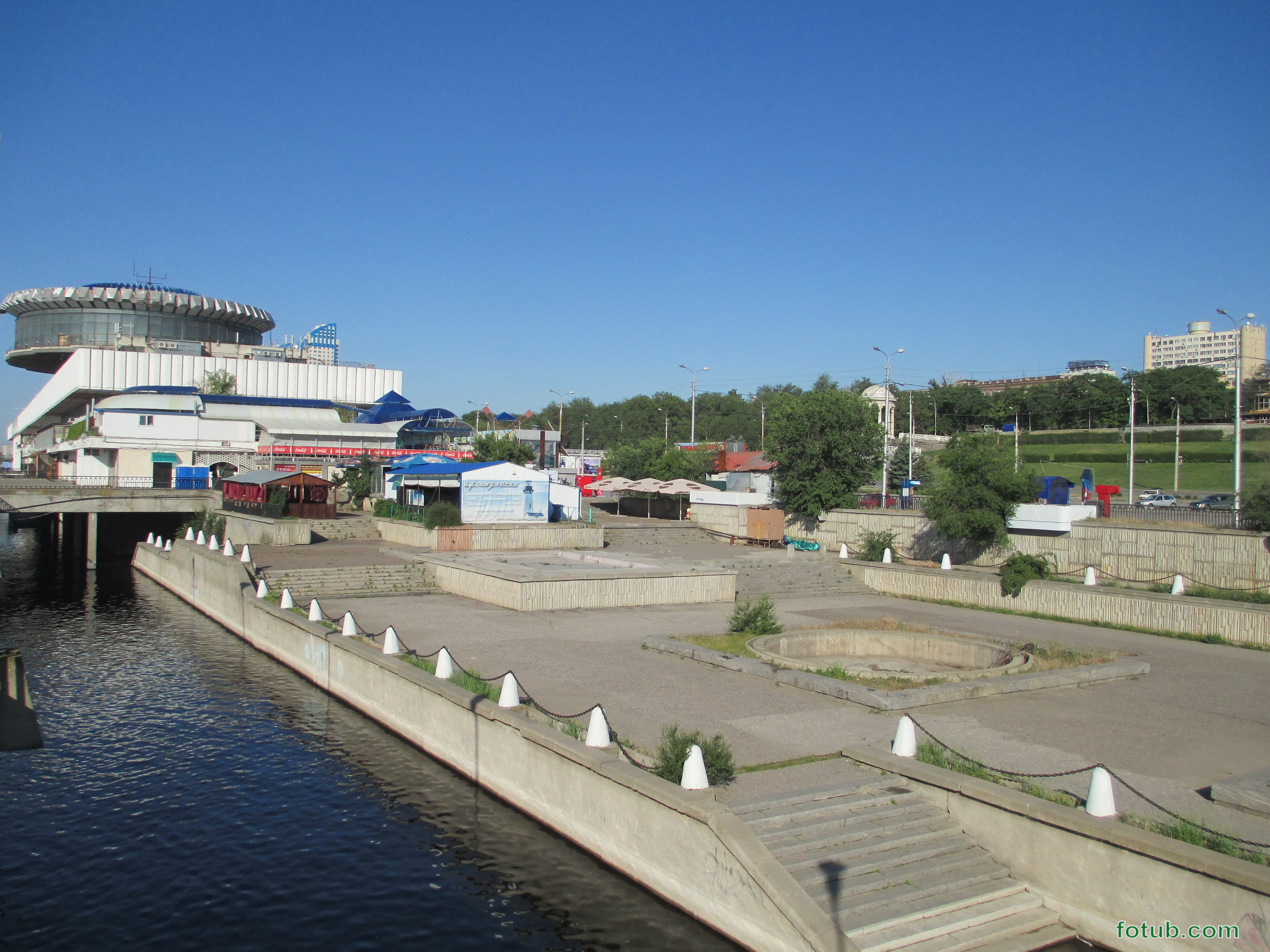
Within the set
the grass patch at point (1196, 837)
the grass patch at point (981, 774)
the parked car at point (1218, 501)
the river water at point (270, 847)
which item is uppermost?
the parked car at point (1218, 501)

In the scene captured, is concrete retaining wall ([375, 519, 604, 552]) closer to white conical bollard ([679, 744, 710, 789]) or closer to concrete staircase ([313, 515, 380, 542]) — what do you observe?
concrete staircase ([313, 515, 380, 542])

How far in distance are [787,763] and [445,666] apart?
23.6 ft

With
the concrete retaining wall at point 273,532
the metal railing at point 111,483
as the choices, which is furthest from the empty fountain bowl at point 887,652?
the metal railing at point 111,483

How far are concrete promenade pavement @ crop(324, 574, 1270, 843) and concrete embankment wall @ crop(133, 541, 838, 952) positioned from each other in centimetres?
131

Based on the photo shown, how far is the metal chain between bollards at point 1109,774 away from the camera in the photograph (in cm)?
959

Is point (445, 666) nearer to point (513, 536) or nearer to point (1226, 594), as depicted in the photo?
point (513, 536)

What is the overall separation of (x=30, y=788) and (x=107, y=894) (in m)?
4.63

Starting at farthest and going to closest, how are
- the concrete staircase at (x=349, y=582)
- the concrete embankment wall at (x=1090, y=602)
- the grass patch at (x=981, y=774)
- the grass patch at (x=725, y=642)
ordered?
the concrete staircase at (x=349, y=582)
the concrete embankment wall at (x=1090, y=602)
the grass patch at (x=725, y=642)
the grass patch at (x=981, y=774)

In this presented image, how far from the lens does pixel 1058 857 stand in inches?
395

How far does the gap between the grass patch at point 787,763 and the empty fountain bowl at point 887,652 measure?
5.72 metres

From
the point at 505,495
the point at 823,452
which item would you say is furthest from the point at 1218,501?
the point at 505,495

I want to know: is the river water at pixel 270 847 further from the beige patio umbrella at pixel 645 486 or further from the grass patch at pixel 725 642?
the beige patio umbrella at pixel 645 486

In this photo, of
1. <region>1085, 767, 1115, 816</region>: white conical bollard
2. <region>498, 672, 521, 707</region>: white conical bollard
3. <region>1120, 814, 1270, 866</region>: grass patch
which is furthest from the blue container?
<region>1120, 814, 1270, 866</region>: grass patch

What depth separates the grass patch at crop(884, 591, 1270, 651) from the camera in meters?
22.4
